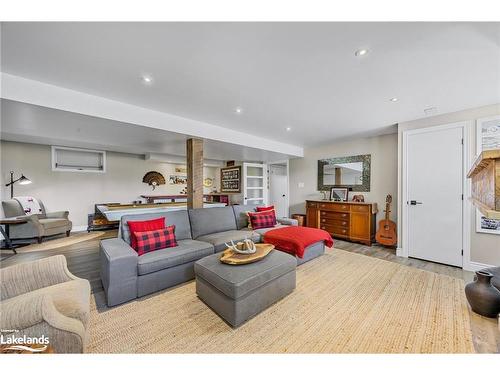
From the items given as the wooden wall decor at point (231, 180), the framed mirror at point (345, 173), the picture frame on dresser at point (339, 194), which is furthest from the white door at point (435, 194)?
the wooden wall decor at point (231, 180)

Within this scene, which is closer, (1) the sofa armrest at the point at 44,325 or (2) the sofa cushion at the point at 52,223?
(1) the sofa armrest at the point at 44,325

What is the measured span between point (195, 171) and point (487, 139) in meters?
4.41

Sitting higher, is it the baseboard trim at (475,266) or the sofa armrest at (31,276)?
the sofa armrest at (31,276)

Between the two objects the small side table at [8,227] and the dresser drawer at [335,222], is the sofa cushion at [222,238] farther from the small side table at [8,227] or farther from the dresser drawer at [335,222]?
the small side table at [8,227]

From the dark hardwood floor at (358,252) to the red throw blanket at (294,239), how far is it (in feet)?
3.65

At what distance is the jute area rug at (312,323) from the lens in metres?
1.38

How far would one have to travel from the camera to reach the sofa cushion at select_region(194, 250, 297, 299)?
158 cm

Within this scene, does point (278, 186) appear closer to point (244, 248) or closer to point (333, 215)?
point (333, 215)

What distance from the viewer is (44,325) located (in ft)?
3.05

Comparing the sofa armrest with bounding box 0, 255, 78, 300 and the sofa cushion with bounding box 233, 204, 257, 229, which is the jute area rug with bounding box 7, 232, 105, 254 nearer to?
the sofa armrest with bounding box 0, 255, 78, 300

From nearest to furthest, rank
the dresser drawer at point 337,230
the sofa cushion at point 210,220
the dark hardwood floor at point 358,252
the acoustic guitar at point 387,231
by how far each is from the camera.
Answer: the dark hardwood floor at point 358,252, the sofa cushion at point 210,220, the acoustic guitar at point 387,231, the dresser drawer at point 337,230

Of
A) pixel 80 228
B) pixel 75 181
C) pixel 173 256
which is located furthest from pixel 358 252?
pixel 75 181

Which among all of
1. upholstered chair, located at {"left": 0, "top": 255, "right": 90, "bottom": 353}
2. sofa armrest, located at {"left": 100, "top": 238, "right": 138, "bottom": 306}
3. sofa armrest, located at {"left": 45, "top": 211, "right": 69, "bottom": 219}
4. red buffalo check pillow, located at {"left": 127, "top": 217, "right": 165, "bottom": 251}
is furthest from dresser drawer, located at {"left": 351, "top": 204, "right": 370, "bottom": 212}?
sofa armrest, located at {"left": 45, "top": 211, "right": 69, "bottom": 219}

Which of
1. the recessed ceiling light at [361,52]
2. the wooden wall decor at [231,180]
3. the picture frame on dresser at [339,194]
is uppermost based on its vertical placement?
the recessed ceiling light at [361,52]
